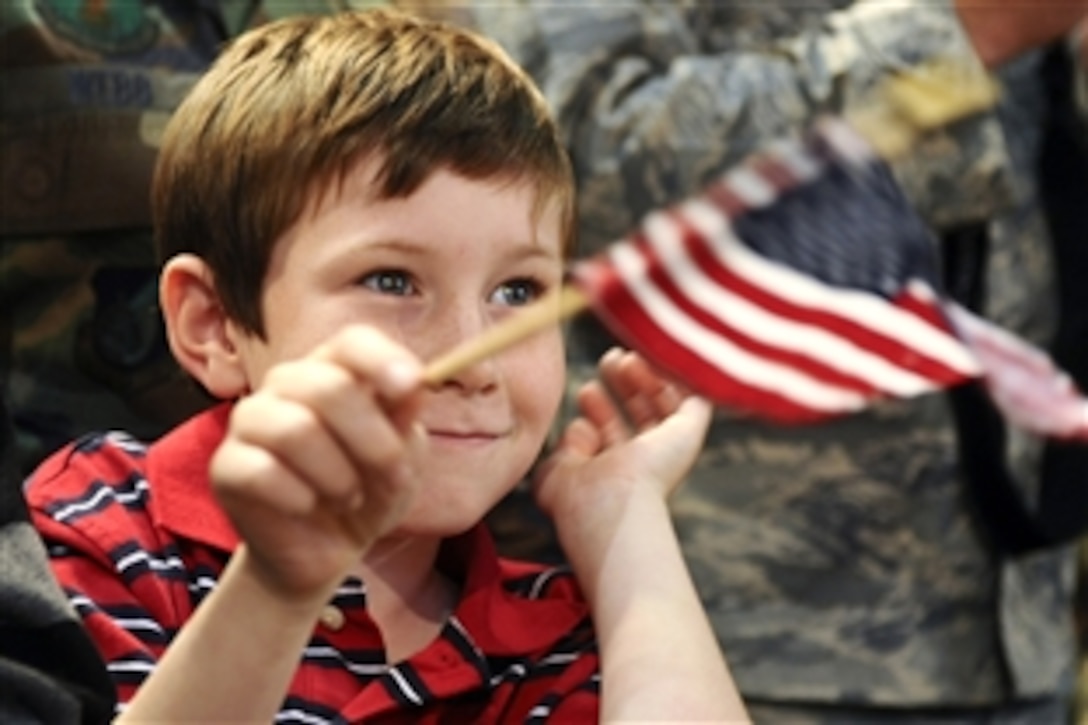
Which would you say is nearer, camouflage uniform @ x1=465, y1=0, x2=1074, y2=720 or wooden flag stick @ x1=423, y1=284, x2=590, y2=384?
wooden flag stick @ x1=423, y1=284, x2=590, y2=384

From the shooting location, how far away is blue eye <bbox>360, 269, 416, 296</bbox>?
110cm

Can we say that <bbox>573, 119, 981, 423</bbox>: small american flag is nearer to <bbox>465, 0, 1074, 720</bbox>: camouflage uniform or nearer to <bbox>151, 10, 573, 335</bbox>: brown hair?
<bbox>151, 10, 573, 335</bbox>: brown hair

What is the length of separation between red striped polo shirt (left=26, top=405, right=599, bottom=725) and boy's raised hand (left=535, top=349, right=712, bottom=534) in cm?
6

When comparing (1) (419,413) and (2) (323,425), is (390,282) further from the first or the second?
(2) (323,425)

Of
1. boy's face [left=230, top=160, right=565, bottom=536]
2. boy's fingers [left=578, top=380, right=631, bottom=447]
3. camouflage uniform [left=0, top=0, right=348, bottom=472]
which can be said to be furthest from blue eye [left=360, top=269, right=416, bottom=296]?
camouflage uniform [left=0, top=0, right=348, bottom=472]

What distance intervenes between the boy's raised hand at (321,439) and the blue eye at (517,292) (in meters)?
0.30

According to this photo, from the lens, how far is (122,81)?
4.75ft

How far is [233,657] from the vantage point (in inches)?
34.6

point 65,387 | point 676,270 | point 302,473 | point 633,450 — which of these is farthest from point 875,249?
point 65,387

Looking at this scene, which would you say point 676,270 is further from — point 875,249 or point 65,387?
point 65,387

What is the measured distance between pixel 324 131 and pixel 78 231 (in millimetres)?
361

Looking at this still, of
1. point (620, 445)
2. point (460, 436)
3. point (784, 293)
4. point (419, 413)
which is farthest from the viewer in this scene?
point (620, 445)

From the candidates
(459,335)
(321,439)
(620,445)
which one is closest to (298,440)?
(321,439)

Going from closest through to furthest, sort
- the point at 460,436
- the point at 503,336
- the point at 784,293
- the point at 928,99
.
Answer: the point at 503,336
the point at 784,293
the point at 460,436
the point at 928,99
